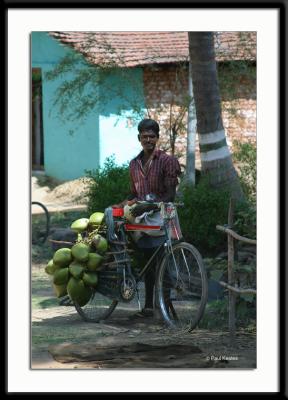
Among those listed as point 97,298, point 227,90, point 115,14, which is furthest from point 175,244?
point 227,90

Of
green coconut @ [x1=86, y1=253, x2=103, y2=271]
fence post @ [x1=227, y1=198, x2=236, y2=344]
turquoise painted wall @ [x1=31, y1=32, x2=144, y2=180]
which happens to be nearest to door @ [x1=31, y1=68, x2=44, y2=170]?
turquoise painted wall @ [x1=31, y1=32, x2=144, y2=180]

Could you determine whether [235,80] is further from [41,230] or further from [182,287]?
[182,287]

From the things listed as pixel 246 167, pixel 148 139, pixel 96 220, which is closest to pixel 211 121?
pixel 246 167

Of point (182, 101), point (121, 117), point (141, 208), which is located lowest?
point (141, 208)

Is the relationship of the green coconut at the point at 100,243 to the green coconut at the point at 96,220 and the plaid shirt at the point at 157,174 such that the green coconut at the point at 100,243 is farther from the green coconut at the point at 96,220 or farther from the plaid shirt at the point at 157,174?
the plaid shirt at the point at 157,174

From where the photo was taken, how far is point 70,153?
9.79 meters

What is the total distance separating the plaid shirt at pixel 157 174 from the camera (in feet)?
26.4

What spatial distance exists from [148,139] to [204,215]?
5.50ft

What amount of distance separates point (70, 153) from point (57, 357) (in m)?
2.75

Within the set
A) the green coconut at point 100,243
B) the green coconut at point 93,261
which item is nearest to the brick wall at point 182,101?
the green coconut at point 100,243

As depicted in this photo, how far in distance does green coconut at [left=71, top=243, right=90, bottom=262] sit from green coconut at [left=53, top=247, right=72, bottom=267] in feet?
0.14

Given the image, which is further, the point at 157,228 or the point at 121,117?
the point at 121,117

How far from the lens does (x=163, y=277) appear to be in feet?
26.5

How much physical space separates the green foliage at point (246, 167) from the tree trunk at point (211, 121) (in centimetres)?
9
